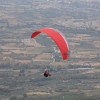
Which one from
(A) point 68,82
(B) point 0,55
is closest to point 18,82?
(A) point 68,82

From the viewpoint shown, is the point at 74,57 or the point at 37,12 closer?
the point at 74,57

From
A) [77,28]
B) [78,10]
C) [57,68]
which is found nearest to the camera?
[57,68]

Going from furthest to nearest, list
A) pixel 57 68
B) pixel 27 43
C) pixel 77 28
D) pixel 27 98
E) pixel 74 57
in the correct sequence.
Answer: pixel 77 28
pixel 27 43
pixel 74 57
pixel 57 68
pixel 27 98

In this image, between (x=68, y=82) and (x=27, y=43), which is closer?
(x=68, y=82)

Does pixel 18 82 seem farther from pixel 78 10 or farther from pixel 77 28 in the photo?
pixel 78 10

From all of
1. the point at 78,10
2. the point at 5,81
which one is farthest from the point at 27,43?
the point at 78,10

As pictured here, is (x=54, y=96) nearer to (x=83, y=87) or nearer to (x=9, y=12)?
(x=83, y=87)

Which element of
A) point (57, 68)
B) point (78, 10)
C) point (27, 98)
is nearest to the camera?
point (27, 98)

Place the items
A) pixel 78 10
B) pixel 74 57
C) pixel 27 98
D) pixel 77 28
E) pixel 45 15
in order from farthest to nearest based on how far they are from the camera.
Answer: pixel 78 10, pixel 45 15, pixel 77 28, pixel 74 57, pixel 27 98
